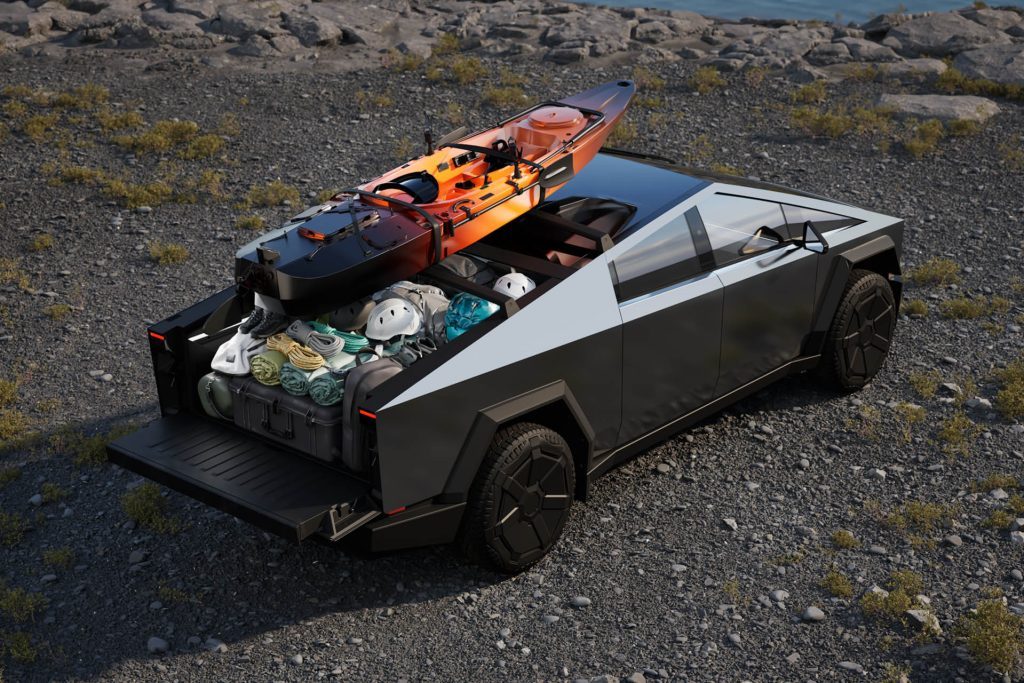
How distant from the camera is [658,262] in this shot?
5.68m

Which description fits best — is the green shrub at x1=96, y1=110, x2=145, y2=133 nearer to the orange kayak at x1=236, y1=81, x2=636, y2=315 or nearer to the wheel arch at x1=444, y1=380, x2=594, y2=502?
the orange kayak at x1=236, y1=81, x2=636, y2=315

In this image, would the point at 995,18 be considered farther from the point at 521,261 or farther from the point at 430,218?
the point at 430,218

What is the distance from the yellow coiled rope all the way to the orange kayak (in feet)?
0.51

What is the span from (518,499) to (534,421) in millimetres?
388

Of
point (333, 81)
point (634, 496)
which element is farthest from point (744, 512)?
point (333, 81)

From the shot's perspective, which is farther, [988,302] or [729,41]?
[729,41]

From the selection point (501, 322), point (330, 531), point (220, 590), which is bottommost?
point (220, 590)

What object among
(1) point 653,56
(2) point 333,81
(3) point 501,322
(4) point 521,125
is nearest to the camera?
(3) point 501,322

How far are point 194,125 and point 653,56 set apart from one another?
224 inches

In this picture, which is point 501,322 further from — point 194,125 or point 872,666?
point 194,125

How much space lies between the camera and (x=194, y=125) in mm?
11594

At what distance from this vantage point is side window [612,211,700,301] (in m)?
5.54

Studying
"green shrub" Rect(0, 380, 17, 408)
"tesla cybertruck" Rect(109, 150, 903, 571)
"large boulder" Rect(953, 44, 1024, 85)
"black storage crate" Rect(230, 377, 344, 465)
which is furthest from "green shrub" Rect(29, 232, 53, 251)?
"large boulder" Rect(953, 44, 1024, 85)

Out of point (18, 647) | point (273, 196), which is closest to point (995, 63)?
point (273, 196)
